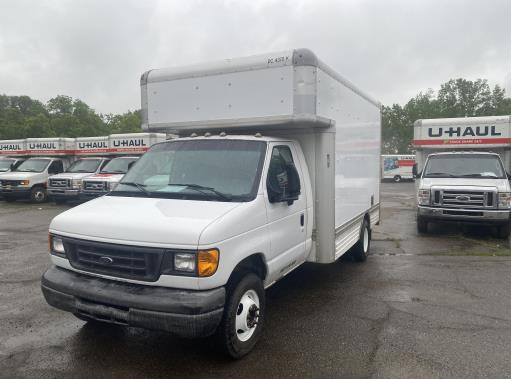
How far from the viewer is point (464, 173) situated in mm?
10469

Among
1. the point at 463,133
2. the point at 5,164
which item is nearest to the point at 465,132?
the point at 463,133

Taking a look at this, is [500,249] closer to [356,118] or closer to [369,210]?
[369,210]

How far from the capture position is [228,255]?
3.63 metres

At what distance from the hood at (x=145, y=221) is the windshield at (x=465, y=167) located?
843 centimetres

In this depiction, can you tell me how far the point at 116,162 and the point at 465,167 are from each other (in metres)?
12.7

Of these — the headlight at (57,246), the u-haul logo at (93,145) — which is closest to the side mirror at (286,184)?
the headlight at (57,246)

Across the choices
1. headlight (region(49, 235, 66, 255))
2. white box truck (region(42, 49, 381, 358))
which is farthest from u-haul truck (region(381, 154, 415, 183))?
headlight (region(49, 235, 66, 255))

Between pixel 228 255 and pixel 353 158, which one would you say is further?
pixel 353 158

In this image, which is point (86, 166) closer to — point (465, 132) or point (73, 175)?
point (73, 175)

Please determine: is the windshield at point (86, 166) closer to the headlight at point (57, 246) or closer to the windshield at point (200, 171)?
the windshield at point (200, 171)

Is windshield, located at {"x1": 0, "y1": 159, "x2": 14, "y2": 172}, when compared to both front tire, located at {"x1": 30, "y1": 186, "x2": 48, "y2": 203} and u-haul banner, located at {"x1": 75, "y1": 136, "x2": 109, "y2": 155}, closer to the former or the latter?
u-haul banner, located at {"x1": 75, "y1": 136, "x2": 109, "y2": 155}

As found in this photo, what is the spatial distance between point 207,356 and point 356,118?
171 inches

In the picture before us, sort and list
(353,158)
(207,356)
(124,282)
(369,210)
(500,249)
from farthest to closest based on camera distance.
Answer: (500,249)
(369,210)
(353,158)
(207,356)
(124,282)

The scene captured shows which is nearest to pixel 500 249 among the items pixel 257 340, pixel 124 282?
pixel 257 340
